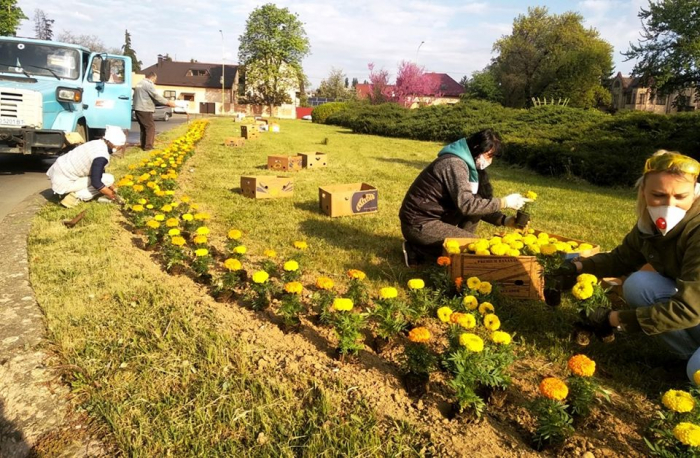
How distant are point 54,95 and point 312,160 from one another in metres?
5.40

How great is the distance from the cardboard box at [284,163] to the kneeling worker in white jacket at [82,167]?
459cm

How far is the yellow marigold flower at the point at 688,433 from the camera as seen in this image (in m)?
1.50

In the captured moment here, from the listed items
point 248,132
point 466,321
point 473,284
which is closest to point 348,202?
point 473,284

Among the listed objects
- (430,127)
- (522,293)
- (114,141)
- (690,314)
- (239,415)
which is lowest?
(239,415)

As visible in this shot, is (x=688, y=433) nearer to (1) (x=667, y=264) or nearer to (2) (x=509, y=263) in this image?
(1) (x=667, y=264)

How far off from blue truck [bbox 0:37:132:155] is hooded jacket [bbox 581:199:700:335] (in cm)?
862

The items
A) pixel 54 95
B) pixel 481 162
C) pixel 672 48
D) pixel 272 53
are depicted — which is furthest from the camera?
pixel 272 53

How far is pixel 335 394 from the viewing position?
2291mm

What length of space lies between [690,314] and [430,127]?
21.7 metres

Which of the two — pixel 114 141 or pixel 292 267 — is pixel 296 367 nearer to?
pixel 292 267

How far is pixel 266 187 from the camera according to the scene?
7301 millimetres

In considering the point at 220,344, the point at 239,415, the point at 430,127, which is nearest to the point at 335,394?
the point at 239,415

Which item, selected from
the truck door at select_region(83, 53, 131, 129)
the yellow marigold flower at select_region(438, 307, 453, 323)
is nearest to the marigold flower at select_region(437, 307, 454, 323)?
the yellow marigold flower at select_region(438, 307, 453, 323)

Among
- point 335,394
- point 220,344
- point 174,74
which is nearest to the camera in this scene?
point 335,394
